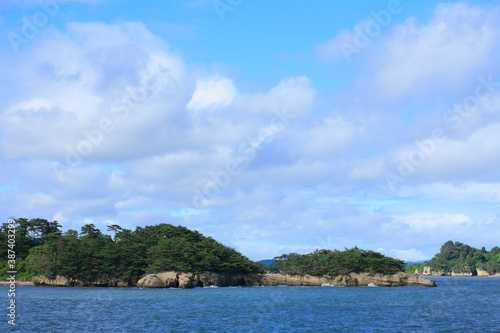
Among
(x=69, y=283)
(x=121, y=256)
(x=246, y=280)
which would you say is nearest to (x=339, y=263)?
(x=246, y=280)

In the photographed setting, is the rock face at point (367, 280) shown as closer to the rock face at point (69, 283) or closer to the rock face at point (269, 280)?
the rock face at point (269, 280)

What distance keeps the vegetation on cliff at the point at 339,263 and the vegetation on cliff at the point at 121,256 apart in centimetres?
1179

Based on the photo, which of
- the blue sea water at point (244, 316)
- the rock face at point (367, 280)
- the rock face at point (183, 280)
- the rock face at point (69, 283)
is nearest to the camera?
the blue sea water at point (244, 316)

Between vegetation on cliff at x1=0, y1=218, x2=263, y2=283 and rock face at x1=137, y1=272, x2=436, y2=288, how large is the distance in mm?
2146

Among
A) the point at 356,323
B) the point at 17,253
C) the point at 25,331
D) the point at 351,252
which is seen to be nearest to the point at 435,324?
the point at 356,323

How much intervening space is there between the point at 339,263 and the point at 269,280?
19.7 meters

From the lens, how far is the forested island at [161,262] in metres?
100

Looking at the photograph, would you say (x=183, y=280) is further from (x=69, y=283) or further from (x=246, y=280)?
(x=69, y=283)

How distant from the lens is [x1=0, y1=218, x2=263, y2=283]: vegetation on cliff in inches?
3947

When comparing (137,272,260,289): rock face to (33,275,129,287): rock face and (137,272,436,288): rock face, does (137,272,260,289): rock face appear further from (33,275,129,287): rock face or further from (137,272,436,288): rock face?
(33,275,129,287): rock face

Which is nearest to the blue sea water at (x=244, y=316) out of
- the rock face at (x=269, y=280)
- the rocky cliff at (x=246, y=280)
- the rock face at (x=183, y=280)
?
the rock face at (x=183, y=280)

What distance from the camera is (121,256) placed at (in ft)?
330

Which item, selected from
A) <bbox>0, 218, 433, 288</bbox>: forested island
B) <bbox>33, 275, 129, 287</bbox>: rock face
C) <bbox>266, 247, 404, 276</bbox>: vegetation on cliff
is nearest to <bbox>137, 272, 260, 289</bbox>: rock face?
<bbox>0, 218, 433, 288</bbox>: forested island

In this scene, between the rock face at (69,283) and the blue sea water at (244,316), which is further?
the rock face at (69,283)
